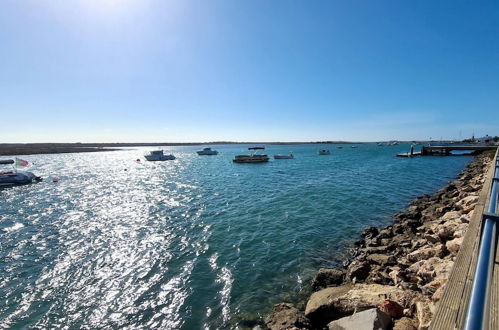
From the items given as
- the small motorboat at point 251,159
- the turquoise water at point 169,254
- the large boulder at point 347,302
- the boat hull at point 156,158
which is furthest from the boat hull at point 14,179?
the large boulder at point 347,302

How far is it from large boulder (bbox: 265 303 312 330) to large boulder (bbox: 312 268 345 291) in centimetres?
186

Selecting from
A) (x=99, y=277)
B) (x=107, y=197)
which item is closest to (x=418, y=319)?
(x=99, y=277)

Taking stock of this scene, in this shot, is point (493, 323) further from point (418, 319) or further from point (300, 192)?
point (300, 192)

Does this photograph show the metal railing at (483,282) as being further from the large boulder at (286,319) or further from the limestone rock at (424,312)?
the large boulder at (286,319)

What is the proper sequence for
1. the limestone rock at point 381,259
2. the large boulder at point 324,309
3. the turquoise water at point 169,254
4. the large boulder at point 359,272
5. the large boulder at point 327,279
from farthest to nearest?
1. the limestone rock at point 381,259
2. the large boulder at point 327,279
3. the large boulder at point 359,272
4. the turquoise water at point 169,254
5. the large boulder at point 324,309

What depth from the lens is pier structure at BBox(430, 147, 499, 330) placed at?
1752 mm

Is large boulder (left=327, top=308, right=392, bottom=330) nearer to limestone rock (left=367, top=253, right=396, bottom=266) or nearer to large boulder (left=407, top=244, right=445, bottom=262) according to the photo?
limestone rock (left=367, top=253, right=396, bottom=266)

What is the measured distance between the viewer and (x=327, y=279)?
9.46 metres

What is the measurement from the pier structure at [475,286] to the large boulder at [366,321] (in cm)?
191

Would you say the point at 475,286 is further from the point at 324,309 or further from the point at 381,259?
the point at 381,259

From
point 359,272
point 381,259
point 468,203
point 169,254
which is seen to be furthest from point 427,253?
point 169,254

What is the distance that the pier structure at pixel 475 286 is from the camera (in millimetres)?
1752

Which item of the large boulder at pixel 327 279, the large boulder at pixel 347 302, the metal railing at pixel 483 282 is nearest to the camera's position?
the metal railing at pixel 483 282

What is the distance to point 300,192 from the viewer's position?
26859 mm
